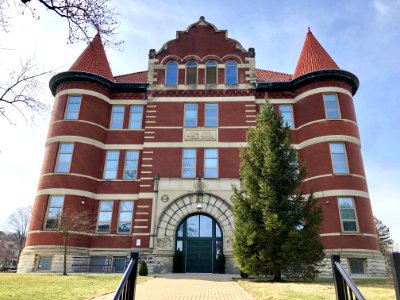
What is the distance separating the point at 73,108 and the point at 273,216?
1762cm

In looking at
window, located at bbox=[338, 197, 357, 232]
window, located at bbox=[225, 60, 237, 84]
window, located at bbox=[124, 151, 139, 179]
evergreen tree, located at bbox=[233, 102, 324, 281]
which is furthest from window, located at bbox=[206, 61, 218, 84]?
window, located at bbox=[338, 197, 357, 232]

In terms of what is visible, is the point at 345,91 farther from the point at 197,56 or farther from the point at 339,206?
the point at 197,56

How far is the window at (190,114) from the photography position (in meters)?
25.9

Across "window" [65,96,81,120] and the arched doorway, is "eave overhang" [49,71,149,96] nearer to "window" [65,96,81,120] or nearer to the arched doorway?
"window" [65,96,81,120]

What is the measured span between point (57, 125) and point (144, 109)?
6644mm

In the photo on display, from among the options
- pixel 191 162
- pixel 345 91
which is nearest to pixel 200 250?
pixel 191 162

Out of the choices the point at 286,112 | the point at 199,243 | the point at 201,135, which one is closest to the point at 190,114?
the point at 201,135

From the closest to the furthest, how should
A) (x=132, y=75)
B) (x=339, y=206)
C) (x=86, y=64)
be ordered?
(x=339, y=206) < (x=86, y=64) < (x=132, y=75)

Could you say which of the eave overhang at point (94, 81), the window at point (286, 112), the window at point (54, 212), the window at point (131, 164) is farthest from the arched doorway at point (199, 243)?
the eave overhang at point (94, 81)

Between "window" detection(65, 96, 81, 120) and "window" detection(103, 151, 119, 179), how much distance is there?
377 centimetres

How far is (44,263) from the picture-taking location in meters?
21.5

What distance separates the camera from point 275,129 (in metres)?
17.6

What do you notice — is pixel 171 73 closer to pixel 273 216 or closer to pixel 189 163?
pixel 189 163

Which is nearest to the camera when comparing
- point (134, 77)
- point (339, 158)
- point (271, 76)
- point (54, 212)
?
point (54, 212)
